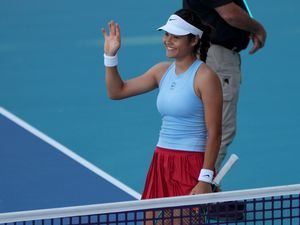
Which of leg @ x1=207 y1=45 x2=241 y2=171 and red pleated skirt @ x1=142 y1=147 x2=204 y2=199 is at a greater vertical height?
leg @ x1=207 y1=45 x2=241 y2=171

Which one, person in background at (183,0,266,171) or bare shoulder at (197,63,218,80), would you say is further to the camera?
person in background at (183,0,266,171)

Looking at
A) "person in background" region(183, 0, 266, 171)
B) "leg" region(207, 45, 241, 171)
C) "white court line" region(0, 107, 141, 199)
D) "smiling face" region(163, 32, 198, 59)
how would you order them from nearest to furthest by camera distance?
"smiling face" region(163, 32, 198, 59)
"person in background" region(183, 0, 266, 171)
"leg" region(207, 45, 241, 171)
"white court line" region(0, 107, 141, 199)

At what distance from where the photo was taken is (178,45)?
20.8 ft

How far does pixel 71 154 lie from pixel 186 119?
3.65 m

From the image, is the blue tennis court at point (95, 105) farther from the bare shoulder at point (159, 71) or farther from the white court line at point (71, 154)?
the bare shoulder at point (159, 71)

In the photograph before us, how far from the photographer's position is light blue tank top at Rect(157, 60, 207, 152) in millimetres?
6215

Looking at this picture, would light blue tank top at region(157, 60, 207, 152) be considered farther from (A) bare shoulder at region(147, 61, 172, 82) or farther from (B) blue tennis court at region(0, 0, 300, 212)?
(B) blue tennis court at region(0, 0, 300, 212)

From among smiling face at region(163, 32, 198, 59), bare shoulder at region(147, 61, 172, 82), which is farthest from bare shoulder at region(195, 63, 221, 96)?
bare shoulder at region(147, 61, 172, 82)

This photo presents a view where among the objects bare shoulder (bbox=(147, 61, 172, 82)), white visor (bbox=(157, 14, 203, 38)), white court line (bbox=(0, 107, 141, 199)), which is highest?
white visor (bbox=(157, 14, 203, 38))

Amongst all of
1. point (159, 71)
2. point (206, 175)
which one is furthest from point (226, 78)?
point (206, 175)

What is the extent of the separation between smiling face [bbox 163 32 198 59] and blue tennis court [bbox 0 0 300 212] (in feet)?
8.48

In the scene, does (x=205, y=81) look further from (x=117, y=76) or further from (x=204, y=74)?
(x=117, y=76)

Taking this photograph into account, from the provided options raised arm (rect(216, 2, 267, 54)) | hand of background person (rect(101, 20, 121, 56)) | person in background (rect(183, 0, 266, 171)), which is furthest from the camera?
person in background (rect(183, 0, 266, 171))

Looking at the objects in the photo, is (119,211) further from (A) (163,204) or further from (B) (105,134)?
(B) (105,134)
